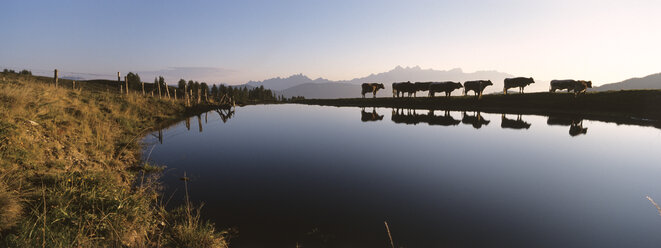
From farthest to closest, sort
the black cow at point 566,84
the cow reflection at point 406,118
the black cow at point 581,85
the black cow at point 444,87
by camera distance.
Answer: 1. the black cow at point 444,87
2. the black cow at point 566,84
3. the black cow at point 581,85
4. the cow reflection at point 406,118

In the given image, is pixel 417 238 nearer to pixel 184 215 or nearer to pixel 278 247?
pixel 278 247

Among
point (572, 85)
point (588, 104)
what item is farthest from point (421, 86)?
point (588, 104)

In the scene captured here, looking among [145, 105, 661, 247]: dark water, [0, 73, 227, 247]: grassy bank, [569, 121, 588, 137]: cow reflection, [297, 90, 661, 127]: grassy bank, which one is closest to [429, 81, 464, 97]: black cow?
[297, 90, 661, 127]: grassy bank

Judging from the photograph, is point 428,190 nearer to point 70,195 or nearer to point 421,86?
point 70,195

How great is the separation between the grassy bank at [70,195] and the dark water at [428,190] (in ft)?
3.57

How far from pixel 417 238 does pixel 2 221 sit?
7.00m

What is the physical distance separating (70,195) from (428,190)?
8.86 meters

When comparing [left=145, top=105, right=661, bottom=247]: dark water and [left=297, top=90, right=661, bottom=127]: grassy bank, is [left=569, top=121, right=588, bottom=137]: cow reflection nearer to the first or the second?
[left=145, top=105, right=661, bottom=247]: dark water

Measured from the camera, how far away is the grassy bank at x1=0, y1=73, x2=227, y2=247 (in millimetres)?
3777

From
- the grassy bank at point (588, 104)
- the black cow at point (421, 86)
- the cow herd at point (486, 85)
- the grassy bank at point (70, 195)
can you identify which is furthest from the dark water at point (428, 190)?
the black cow at point (421, 86)

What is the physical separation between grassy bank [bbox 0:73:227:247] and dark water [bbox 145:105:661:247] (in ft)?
3.57

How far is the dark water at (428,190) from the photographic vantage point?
5328 mm

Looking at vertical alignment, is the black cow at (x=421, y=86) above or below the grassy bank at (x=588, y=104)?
above

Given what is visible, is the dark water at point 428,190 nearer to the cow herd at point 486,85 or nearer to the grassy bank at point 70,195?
the grassy bank at point 70,195
